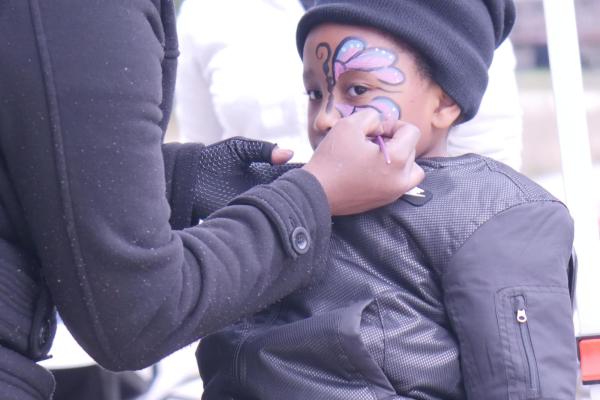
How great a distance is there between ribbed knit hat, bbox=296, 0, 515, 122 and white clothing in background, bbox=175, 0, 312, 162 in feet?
3.04

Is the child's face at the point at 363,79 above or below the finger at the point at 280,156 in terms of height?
above

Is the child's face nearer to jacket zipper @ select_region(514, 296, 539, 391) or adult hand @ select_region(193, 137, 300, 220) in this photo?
adult hand @ select_region(193, 137, 300, 220)

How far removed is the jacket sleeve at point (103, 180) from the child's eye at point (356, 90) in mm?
462

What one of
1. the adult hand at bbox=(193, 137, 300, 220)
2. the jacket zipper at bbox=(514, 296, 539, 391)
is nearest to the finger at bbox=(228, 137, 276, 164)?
the adult hand at bbox=(193, 137, 300, 220)

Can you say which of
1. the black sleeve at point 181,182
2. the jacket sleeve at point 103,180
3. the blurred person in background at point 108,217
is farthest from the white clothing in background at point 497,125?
the jacket sleeve at point 103,180

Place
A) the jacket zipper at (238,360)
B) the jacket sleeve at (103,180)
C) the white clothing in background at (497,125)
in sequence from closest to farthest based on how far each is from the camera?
1. the jacket sleeve at (103,180)
2. the jacket zipper at (238,360)
3. the white clothing in background at (497,125)

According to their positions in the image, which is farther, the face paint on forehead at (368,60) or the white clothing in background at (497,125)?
the white clothing in background at (497,125)

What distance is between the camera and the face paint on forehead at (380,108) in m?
1.59

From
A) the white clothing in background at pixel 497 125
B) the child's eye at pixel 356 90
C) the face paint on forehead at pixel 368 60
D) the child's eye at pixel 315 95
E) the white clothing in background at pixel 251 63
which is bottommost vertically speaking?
the white clothing in background at pixel 497 125

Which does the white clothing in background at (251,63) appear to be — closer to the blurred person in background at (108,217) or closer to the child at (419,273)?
the child at (419,273)

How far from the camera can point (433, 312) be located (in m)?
1.50

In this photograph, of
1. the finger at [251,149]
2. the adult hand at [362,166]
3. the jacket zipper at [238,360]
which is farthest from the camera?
the finger at [251,149]

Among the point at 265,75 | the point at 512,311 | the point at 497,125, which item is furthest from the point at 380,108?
the point at 265,75

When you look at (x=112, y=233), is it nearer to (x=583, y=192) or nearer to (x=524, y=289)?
(x=524, y=289)
